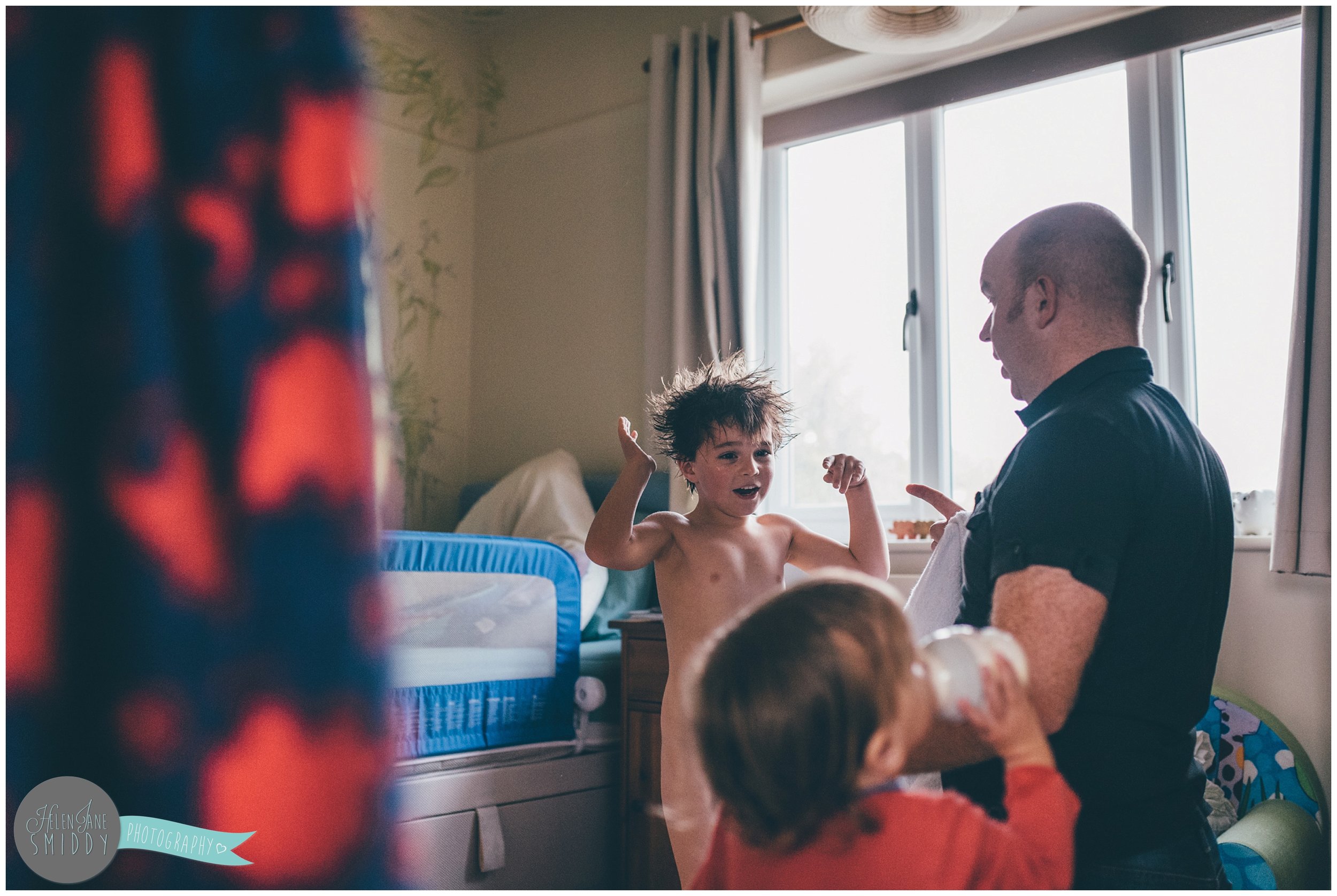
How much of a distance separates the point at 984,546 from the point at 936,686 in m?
0.38

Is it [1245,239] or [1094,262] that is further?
[1245,239]

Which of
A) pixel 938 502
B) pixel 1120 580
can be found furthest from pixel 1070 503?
pixel 938 502

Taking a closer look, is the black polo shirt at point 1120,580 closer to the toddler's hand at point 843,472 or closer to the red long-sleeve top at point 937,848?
→ the red long-sleeve top at point 937,848

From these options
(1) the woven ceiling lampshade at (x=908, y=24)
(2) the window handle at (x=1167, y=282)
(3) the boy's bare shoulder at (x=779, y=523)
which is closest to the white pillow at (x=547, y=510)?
(3) the boy's bare shoulder at (x=779, y=523)

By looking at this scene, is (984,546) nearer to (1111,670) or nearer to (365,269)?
(1111,670)

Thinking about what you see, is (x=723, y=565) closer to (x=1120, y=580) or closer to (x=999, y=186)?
(x=1120, y=580)

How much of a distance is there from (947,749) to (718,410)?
955 mm

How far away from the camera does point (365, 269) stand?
0.47m

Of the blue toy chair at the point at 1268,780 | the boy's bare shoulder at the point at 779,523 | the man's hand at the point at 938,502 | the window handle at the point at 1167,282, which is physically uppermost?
the window handle at the point at 1167,282

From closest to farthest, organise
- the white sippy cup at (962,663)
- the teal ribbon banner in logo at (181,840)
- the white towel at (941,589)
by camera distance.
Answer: the teal ribbon banner in logo at (181,840)
the white sippy cup at (962,663)
the white towel at (941,589)

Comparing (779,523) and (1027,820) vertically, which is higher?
(779,523)

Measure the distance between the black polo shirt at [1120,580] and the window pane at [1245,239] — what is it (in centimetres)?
150

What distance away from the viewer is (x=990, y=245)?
2.68 metres

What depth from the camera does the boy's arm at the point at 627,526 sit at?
1393mm
